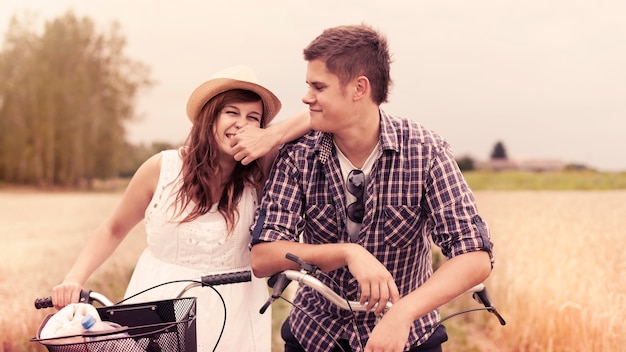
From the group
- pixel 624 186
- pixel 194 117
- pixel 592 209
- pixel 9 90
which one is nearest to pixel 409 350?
pixel 194 117

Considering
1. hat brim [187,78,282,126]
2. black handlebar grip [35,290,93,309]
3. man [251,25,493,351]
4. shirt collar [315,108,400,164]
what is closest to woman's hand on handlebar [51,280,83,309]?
black handlebar grip [35,290,93,309]

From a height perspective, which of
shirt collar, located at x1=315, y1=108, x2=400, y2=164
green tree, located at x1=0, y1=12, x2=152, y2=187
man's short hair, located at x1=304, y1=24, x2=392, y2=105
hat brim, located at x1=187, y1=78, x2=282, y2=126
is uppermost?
man's short hair, located at x1=304, y1=24, x2=392, y2=105

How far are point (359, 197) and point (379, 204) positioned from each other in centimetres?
8

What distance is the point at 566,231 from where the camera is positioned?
7023 mm

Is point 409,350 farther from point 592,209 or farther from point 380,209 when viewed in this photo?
point 592,209

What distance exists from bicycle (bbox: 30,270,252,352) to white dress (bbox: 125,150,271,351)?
467 millimetres

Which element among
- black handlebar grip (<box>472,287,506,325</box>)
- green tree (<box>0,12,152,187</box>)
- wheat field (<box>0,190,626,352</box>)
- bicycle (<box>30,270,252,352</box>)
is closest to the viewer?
bicycle (<box>30,270,252,352</box>)

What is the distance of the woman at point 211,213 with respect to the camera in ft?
9.77

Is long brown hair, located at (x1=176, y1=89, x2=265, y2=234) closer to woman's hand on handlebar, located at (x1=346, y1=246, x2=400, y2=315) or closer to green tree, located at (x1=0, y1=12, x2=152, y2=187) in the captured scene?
woman's hand on handlebar, located at (x1=346, y1=246, x2=400, y2=315)

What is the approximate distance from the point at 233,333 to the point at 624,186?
8897mm

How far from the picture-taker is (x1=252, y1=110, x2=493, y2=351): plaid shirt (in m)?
2.62

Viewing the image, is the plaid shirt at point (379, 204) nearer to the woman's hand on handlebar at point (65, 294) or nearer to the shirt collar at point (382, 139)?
the shirt collar at point (382, 139)

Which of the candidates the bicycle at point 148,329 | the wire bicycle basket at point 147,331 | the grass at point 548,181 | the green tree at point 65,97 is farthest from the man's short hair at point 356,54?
the green tree at point 65,97

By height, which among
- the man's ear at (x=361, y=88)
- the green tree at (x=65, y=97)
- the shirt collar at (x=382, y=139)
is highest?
the man's ear at (x=361, y=88)
